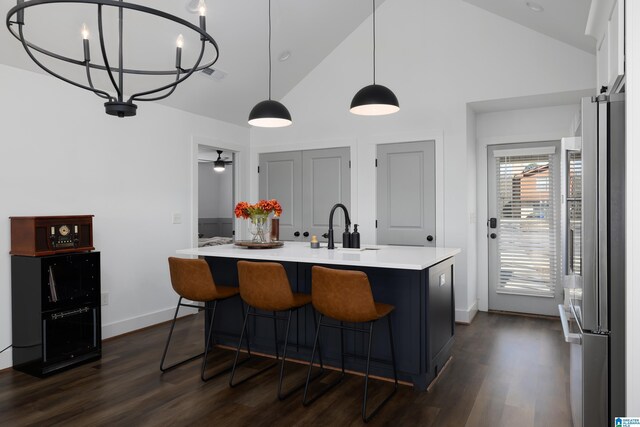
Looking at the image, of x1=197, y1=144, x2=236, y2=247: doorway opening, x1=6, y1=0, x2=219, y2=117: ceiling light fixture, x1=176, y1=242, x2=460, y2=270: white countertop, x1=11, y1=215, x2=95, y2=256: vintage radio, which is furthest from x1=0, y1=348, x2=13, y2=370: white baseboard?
x1=197, y1=144, x2=236, y2=247: doorway opening

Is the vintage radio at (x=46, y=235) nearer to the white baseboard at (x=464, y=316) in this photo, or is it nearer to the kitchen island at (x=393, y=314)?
the kitchen island at (x=393, y=314)

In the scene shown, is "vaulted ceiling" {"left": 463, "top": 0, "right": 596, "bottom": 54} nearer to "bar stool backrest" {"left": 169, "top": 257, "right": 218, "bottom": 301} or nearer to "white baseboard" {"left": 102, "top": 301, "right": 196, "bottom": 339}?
"bar stool backrest" {"left": 169, "top": 257, "right": 218, "bottom": 301}

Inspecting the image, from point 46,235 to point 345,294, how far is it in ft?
7.81

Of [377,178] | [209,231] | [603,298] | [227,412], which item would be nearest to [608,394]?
[603,298]

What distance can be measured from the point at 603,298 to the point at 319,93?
436 centimetres

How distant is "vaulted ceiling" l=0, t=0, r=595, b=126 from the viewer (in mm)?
3398

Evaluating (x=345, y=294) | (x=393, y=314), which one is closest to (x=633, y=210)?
(x=345, y=294)

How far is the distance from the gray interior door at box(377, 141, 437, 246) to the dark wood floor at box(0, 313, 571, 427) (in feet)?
5.24

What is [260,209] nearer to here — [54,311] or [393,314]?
[393,314]

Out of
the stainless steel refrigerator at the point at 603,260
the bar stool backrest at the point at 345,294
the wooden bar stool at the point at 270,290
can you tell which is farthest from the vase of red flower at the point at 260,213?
the stainless steel refrigerator at the point at 603,260

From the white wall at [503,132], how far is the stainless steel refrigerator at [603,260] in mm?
3106

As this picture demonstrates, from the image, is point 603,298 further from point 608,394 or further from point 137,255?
point 137,255

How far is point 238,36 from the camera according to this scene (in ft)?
14.2

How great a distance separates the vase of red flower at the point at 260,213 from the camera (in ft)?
12.0
